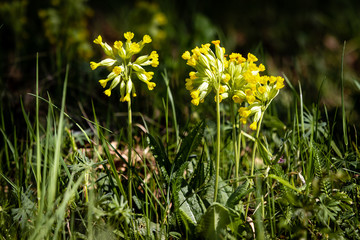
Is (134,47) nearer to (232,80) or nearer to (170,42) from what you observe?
(232,80)

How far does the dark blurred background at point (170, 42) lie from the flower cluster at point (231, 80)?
0.39 metres

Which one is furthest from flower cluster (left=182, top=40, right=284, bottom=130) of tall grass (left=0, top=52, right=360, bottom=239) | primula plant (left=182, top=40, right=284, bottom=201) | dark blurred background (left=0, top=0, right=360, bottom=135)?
dark blurred background (left=0, top=0, right=360, bottom=135)

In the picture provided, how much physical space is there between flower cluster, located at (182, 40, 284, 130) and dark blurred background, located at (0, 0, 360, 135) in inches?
15.2

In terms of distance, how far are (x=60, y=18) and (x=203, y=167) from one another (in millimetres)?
3195

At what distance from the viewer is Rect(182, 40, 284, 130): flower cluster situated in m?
1.58

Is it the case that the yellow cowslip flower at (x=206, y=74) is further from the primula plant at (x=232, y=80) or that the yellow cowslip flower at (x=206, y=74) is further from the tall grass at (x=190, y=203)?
the tall grass at (x=190, y=203)

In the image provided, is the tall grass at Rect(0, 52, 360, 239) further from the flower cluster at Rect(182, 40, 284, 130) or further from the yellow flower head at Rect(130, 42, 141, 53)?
the yellow flower head at Rect(130, 42, 141, 53)

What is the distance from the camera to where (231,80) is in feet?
5.40

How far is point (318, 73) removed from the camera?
421cm

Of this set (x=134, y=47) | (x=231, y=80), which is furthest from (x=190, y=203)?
(x=134, y=47)

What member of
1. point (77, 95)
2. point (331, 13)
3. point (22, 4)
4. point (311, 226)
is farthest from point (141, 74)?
point (331, 13)

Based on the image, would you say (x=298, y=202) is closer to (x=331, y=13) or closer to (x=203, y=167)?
(x=203, y=167)

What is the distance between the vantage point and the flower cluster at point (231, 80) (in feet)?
5.17

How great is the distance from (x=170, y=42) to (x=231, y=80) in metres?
3.68
